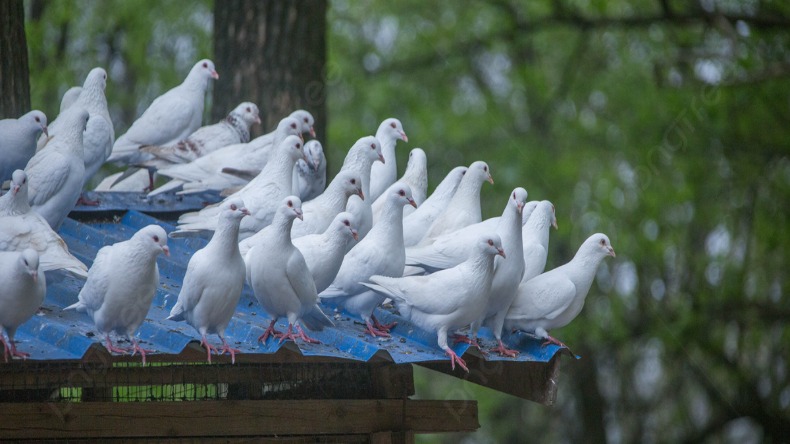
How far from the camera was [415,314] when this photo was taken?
6082 millimetres

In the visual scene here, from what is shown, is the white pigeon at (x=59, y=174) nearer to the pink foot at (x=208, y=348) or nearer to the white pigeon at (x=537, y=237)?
the pink foot at (x=208, y=348)

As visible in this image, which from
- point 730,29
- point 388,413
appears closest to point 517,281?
point 388,413

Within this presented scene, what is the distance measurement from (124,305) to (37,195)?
1.57 meters

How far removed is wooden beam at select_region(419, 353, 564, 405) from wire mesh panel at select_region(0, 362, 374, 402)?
55 cm

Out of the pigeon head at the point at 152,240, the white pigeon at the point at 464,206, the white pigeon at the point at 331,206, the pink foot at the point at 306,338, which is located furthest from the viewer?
the white pigeon at the point at 464,206

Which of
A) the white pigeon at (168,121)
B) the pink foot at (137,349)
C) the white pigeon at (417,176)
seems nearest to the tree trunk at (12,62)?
the white pigeon at (168,121)

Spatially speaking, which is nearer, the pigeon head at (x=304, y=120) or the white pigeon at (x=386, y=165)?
the white pigeon at (x=386, y=165)

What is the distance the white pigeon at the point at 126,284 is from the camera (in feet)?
16.9

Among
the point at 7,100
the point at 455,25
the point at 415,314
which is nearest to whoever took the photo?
the point at 415,314

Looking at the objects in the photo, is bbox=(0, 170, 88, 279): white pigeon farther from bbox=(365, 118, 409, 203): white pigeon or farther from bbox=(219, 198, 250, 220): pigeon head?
bbox=(365, 118, 409, 203): white pigeon

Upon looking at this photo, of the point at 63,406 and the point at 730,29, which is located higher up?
the point at 730,29

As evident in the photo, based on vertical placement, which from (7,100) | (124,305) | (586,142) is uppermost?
(586,142)

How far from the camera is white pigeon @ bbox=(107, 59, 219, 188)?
8.83m

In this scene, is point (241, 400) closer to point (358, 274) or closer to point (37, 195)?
point (358, 274)
